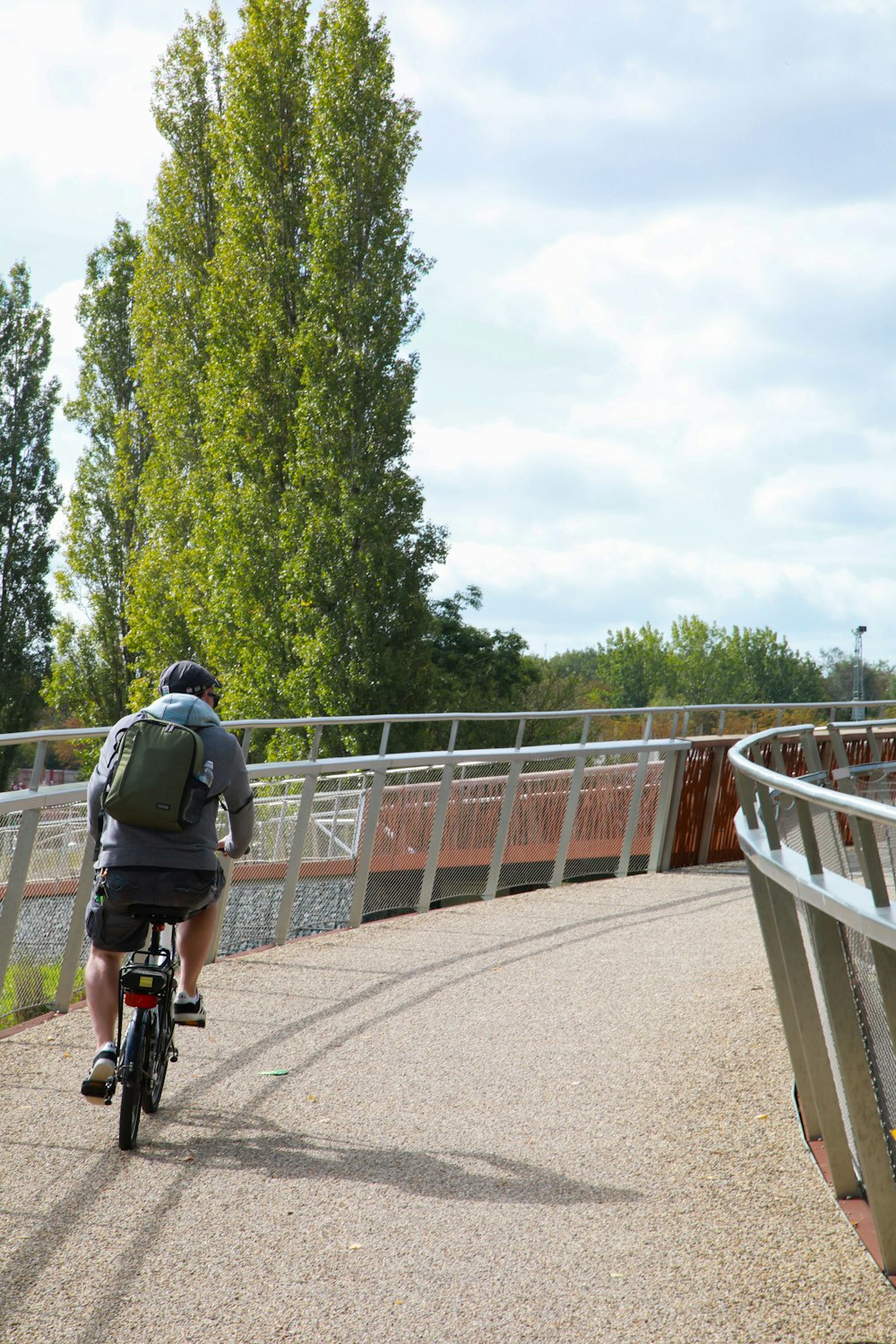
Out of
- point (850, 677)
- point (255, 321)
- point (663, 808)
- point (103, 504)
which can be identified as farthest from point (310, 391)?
point (850, 677)

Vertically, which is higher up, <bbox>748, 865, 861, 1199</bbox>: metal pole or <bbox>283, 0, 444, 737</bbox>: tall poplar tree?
<bbox>283, 0, 444, 737</bbox>: tall poplar tree

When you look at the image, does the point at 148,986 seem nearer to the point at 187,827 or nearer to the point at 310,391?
the point at 187,827

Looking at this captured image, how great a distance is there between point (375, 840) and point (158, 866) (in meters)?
5.30

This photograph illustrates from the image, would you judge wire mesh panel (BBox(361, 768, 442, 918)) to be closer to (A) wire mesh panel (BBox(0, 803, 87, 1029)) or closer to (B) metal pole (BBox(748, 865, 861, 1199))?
(A) wire mesh panel (BBox(0, 803, 87, 1029))

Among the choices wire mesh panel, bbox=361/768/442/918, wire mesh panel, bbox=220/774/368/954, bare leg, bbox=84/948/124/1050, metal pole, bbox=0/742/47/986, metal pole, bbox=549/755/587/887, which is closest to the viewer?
bare leg, bbox=84/948/124/1050

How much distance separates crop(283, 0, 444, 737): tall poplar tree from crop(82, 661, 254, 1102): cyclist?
22.9 metres

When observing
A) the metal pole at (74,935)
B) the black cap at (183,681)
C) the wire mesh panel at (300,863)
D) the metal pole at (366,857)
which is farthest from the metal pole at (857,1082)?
the metal pole at (366,857)

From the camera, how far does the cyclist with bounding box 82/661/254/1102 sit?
5258 millimetres

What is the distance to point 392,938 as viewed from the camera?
9859 mm

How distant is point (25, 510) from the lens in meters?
41.3

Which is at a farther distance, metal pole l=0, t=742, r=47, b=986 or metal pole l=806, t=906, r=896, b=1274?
metal pole l=0, t=742, r=47, b=986

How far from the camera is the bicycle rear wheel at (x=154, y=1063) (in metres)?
5.28

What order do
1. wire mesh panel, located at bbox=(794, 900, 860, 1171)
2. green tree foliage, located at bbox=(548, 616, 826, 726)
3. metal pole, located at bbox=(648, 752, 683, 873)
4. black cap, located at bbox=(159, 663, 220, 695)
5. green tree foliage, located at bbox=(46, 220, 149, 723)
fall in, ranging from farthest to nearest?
green tree foliage, located at bbox=(548, 616, 826, 726), green tree foliage, located at bbox=(46, 220, 149, 723), metal pole, located at bbox=(648, 752, 683, 873), black cap, located at bbox=(159, 663, 220, 695), wire mesh panel, located at bbox=(794, 900, 860, 1171)

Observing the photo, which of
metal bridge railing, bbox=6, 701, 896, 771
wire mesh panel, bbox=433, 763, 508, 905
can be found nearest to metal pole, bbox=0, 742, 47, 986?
metal bridge railing, bbox=6, 701, 896, 771
